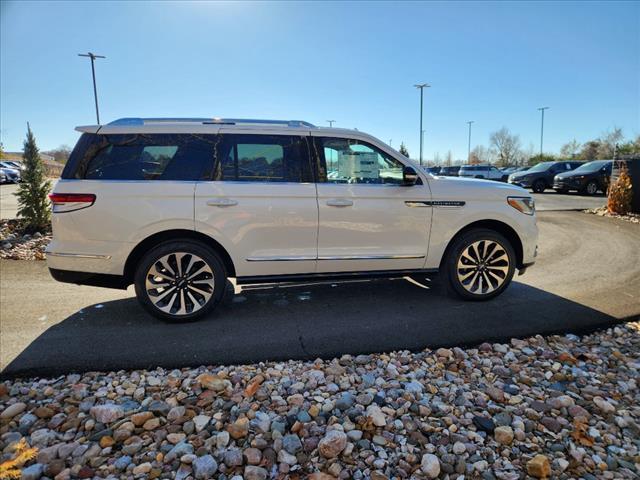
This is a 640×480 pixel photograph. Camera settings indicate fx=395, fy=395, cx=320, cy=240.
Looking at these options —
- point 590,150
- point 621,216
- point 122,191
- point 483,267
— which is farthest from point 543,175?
point 590,150

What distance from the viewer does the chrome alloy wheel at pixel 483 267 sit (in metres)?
4.53

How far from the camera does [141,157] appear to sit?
12.7 feet

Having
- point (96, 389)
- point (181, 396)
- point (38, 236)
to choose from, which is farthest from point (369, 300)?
point (38, 236)

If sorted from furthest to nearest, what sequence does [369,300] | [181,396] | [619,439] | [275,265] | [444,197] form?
[369,300], [444,197], [275,265], [181,396], [619,439]

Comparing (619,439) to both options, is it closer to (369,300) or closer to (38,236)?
(369,300)

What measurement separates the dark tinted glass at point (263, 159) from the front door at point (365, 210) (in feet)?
0.67

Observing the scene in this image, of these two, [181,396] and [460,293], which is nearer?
[181,396]

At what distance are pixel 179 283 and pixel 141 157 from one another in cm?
129

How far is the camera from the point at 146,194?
150 inches

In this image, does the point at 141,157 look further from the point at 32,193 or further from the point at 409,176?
the point at 32,193

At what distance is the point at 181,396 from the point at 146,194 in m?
2.00

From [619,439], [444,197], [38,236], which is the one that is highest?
[444,197]

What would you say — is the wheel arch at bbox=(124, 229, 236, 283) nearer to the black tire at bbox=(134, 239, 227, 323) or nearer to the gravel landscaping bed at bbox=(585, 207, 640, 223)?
the black tire at bbox=(134, 239, 227, 323)

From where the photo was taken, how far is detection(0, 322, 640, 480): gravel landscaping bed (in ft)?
6.91
